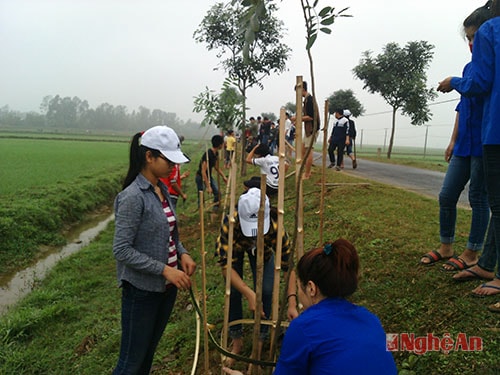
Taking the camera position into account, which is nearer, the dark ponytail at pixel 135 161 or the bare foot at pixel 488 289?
the dark ponytail at pixel 135 161

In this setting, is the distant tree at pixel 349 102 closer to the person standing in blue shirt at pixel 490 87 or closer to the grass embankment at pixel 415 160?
the grass embankment at pixel 415 160

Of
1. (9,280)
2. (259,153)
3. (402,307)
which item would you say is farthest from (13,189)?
(402,307)

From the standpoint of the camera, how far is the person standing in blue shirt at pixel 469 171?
2.40 m

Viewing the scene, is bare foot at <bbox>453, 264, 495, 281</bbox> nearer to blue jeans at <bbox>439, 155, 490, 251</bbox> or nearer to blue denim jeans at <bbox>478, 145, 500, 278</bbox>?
blue jeans at <bbox>439, 155, 490, 251</bbox>

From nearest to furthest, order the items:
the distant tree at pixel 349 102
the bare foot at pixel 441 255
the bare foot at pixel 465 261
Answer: the bare foot at pixel 465 261 < the bare foot at pixel 441 255 < the distant tree at pixel 349 102

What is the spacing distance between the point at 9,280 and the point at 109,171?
10.0 m

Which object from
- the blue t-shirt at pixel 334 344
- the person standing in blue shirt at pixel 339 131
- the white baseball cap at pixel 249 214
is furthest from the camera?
the person standing in blue shirt at pixel 339 131

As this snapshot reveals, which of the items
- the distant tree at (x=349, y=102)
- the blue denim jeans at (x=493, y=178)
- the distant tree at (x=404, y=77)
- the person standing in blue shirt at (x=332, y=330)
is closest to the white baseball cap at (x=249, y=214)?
the person standing in blue shirt at (x=332, y=330)

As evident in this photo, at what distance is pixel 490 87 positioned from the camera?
6.72 ft

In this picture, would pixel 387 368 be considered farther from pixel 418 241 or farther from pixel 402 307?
pixel 418 241

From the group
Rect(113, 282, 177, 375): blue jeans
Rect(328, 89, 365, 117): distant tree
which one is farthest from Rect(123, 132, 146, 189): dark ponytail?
Rect(328, 89, 365, 117): distant tree

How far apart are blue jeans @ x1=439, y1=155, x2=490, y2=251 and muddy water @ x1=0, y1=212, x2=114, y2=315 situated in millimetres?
5371

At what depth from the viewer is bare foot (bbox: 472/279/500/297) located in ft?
7.52

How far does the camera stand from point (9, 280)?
5.83m
